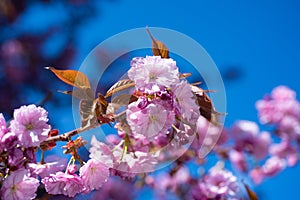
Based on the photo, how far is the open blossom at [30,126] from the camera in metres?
0.82

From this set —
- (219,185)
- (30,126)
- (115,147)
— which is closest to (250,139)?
(219,185)

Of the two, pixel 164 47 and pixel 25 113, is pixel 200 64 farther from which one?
pixel 25 113

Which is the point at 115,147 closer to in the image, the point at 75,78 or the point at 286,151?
the point at 75,78

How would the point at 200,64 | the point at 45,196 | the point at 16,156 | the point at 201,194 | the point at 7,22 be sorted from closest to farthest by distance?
the point at 16,156 → the point at 200,64 → the point at 45,196 → the point at 201,194 → the point at 7,22

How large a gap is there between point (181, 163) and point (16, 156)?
1.11 meters

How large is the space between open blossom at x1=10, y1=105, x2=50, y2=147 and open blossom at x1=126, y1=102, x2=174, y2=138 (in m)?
0.15

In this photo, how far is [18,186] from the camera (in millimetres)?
817

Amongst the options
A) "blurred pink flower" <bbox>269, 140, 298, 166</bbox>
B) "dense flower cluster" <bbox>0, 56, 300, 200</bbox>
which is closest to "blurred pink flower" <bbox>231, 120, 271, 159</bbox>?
"blurred pink flower" <bbox>269, 140, 298, 166</bbox>

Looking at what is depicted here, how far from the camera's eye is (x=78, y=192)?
906 mm

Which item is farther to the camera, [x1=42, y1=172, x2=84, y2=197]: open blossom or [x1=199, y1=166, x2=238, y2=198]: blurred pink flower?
[x1=199, y1=166, x2=238, y2=198]: blurred pink flower

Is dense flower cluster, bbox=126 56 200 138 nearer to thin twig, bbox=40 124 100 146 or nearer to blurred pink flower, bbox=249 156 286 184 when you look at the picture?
thin twig, bbox=40 124 100 146

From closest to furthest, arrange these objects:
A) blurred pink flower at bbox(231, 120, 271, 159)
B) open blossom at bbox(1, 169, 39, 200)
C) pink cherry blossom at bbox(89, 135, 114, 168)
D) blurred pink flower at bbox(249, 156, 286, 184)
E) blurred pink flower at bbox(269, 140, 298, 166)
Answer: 1. open blossom at bbox(1, 169, 39, 200)
2. pink cherry blossom at bbox(89, 135, 114, 168)
3. blurred pink flower at bbox(231, 120, 271, 159)
4. blurred pink flower at bbox(269, 140, 298, 166)
5. blurred pink flower at bbox(249, 156, 286, 184)

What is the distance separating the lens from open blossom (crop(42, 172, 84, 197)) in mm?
882

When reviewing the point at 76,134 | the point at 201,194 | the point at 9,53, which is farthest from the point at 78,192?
the point at 9,53
